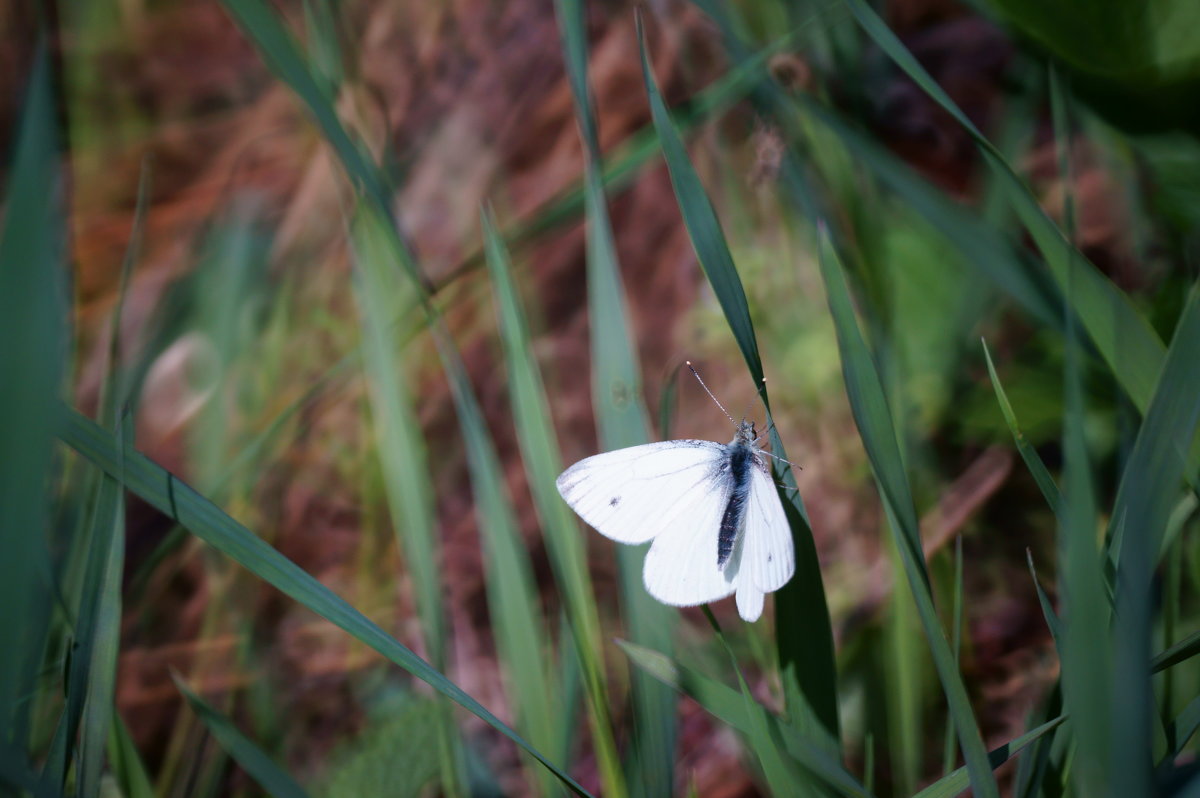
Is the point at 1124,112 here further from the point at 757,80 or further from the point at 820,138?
the point at 757,80

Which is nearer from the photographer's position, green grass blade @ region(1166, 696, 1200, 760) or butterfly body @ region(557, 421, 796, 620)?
green grass blade @ region(1166, 696, 1200, 760)

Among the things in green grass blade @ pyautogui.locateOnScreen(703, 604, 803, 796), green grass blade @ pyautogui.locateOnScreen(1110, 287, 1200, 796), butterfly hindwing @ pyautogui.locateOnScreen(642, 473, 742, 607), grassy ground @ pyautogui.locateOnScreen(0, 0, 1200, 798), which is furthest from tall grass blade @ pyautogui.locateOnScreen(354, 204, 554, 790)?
green grass blade @ pyautogui.locateOnScreen(1110, 287, 1200, 796)

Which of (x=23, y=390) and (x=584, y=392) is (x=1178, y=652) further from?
(x=584, y=392)

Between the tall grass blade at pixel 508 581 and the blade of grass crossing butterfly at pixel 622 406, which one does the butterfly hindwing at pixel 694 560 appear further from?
the tall grass blade at pixel 508 581

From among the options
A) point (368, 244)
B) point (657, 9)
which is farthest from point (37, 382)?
point (657, 9)

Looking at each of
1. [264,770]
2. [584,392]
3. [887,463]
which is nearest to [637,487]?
[887,463]

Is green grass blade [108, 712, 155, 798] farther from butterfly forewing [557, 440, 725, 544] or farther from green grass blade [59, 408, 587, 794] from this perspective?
butterfly forewing [557, 440, 725, 544]

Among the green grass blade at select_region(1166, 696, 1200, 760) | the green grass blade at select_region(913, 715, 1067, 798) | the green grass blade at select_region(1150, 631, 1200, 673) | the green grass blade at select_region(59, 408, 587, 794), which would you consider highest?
the green grass blade at select_region(59, 408, 587, 794)
